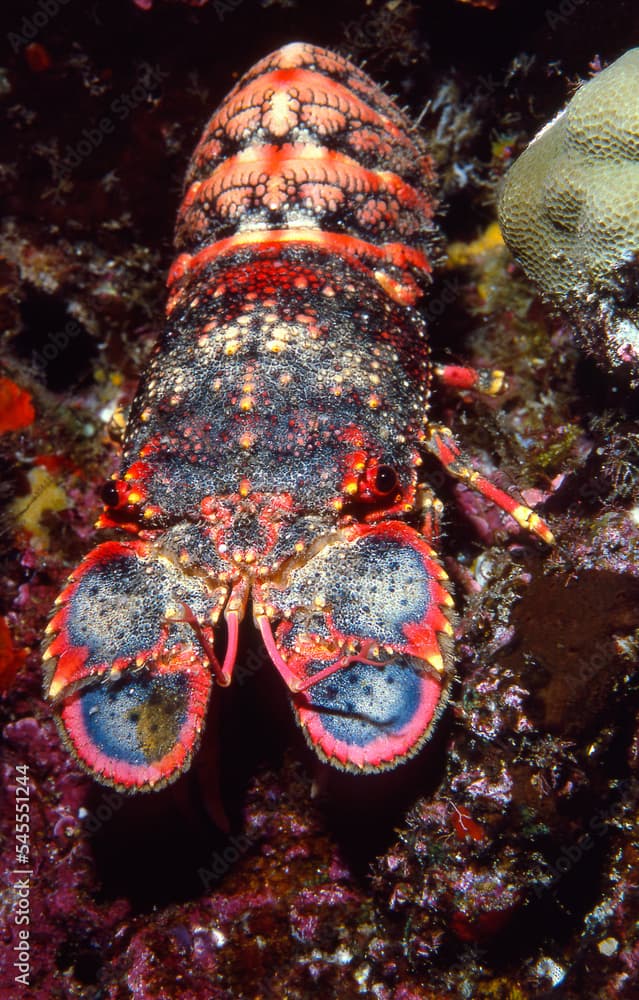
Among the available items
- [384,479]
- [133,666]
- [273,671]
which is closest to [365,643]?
[384,479]

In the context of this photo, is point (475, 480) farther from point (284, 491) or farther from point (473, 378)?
point (284, 491)

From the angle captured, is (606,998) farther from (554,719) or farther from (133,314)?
(133,314)

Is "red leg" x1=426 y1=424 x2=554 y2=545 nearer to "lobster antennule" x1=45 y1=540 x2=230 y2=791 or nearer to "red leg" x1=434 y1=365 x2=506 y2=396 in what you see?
"red leg" x1=434 y1=365 x2=506 y2=396

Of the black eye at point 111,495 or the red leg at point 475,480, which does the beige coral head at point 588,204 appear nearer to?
the red leg at point 475,480

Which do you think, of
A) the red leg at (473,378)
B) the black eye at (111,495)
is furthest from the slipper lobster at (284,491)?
the red leg at (473,378)

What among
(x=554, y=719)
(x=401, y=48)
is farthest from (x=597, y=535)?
(x=401, y=48)

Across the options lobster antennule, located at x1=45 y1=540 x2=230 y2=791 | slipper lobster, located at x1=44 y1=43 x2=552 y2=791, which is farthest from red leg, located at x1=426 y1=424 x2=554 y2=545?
lobster antennule, located at x1=45 y1=540 x2=230 y2=791
